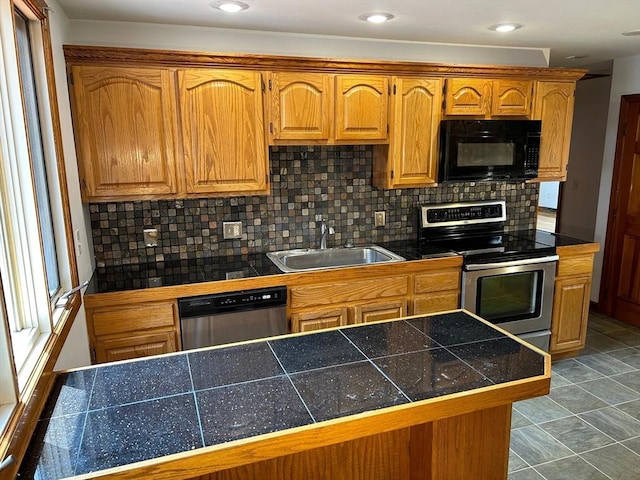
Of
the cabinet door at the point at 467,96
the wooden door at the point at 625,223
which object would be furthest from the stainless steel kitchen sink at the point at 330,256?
the wooden door at the point at 625,223

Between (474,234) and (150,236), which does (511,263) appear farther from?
(150,236)

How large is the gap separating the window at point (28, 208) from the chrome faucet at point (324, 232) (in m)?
1.69

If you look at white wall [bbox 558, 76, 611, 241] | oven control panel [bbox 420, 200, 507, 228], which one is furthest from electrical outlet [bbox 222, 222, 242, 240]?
white wall [bbox 558, 76, 611, 241]

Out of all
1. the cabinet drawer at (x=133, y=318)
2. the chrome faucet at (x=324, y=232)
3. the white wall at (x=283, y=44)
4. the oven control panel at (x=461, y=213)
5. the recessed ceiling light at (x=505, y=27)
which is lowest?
the cabinet drawer at (x=133, y=318)

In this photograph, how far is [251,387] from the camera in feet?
4.60

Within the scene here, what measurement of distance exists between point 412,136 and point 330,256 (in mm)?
1024

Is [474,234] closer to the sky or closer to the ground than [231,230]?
closer to the ground

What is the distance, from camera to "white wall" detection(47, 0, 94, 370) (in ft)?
7.22

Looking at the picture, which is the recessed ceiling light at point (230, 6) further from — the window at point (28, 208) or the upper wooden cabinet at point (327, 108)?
the window at point (28, 208)

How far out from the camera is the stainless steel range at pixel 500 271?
3.18 metres

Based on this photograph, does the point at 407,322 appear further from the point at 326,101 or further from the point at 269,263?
the point at 326,101

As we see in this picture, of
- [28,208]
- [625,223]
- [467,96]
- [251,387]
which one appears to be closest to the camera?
[251,387]

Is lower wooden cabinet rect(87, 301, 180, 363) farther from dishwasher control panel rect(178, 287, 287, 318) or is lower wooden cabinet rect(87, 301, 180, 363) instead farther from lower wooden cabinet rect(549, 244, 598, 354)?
lower wooden cabinet rect(549, 244, 598, 354)

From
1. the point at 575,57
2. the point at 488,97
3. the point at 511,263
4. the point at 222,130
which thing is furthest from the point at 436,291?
the point at 575,57
